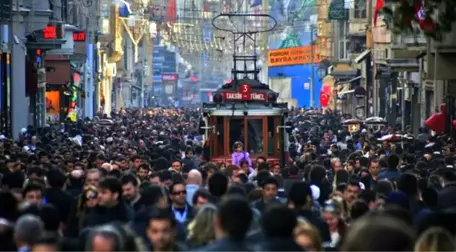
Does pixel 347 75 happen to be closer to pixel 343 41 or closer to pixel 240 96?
pixel 343 41

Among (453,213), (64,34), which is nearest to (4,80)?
(64,34)

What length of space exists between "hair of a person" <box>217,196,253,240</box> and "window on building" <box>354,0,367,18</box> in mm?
60877

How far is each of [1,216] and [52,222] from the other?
1.24 m

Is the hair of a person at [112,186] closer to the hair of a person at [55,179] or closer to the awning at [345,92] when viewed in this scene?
the hair of a person at [55,179]

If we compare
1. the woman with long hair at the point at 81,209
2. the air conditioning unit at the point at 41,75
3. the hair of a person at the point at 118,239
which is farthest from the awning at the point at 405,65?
the hair of a person at the point at 118,239

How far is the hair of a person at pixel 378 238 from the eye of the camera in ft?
23.1

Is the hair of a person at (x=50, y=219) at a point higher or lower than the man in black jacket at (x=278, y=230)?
lower

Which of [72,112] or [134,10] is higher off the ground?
[134,10]

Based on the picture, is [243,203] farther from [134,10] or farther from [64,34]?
[134,10]

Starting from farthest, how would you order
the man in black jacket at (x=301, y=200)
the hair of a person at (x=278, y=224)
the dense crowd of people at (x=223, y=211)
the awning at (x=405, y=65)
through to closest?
the awning at (x=405, y=65), the man in black jacket at (x=301, y=200), the hair of a person at (x=278, y=224), the dense crowd of people at (x=223, y=211)

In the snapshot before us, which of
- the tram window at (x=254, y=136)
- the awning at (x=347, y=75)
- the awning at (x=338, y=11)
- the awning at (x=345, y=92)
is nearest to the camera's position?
the tram window at (x=254, y=136)

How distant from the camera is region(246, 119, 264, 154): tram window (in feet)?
102

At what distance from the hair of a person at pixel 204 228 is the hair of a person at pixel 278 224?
806 millimetres

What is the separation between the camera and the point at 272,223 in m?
9.62
